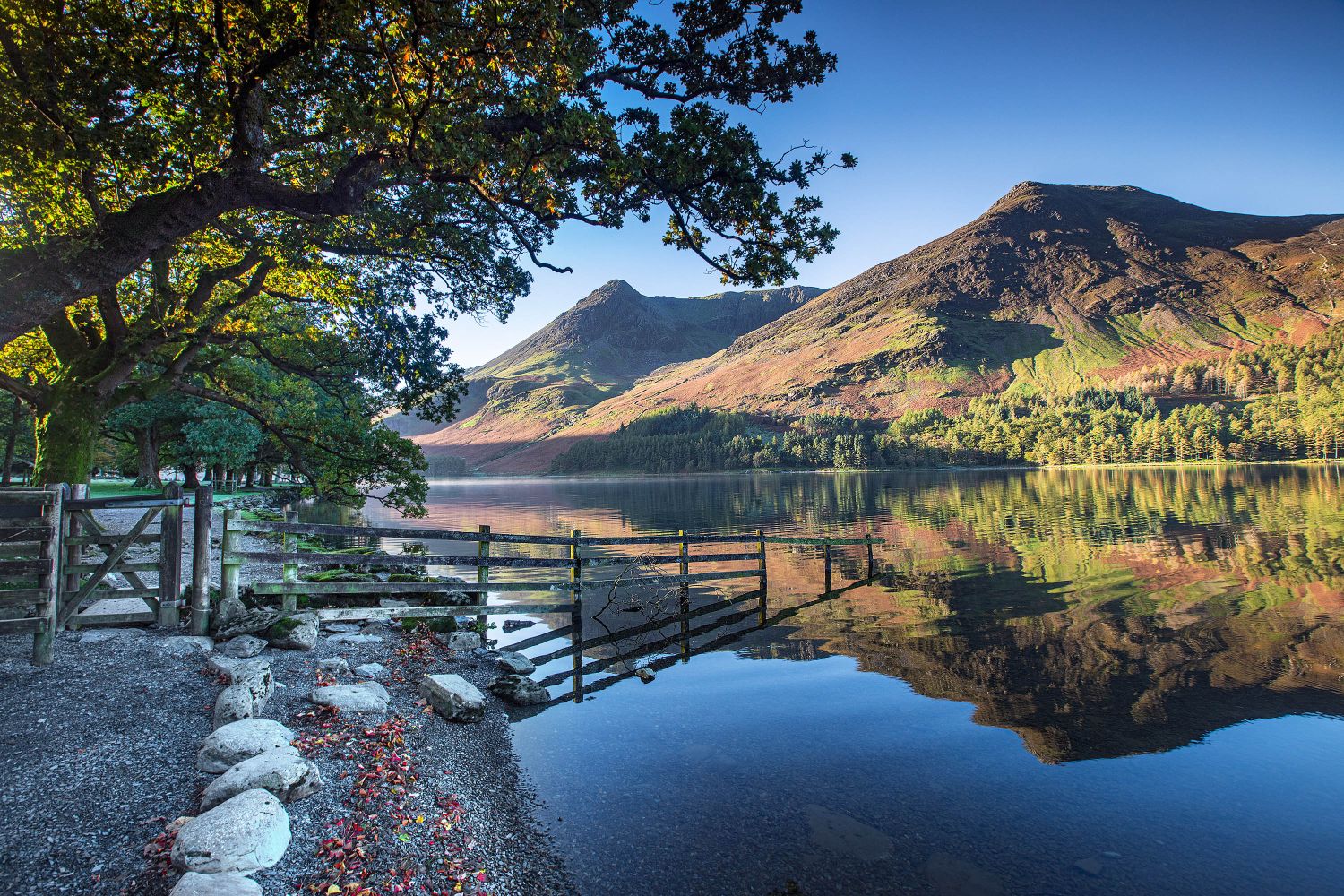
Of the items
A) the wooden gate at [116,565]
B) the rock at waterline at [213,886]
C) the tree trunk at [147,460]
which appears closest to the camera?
the rock at waterline at [213,886]

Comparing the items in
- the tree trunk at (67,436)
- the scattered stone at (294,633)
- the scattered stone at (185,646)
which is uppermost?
the tree trunk at (67,436)

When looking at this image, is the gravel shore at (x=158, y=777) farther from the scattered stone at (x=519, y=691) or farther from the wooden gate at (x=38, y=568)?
the scattered stone at (x=519, y=691)

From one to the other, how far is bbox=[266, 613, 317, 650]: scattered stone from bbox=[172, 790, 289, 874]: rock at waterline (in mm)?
5959

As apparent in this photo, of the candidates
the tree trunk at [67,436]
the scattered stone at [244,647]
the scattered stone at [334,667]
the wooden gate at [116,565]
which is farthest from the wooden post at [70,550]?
the scattered stone at [334,667]

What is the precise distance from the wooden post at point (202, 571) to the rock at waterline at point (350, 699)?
9.67ft

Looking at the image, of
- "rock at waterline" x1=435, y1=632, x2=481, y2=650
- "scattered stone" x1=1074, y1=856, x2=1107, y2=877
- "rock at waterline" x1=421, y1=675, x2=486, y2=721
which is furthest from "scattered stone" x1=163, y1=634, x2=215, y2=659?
"scattered stone" x1=1074, y1=856, x2=1107, y2=877

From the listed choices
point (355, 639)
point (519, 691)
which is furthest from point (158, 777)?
point (355, 639)

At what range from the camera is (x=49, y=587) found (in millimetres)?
8102

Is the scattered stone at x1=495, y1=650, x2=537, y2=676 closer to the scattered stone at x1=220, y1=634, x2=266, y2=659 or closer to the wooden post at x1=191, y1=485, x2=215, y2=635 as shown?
the scattered stone at x1=220, y1=634, x2=266, y2=659

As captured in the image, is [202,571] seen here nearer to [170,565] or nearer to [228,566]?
[170,565]

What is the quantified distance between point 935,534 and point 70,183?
38.6 meters

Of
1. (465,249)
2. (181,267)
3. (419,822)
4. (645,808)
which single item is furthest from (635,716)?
(181,267)

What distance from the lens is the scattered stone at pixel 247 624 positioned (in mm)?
10250

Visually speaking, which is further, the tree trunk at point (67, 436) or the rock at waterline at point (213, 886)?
the tree trunk at point (67, 436)
